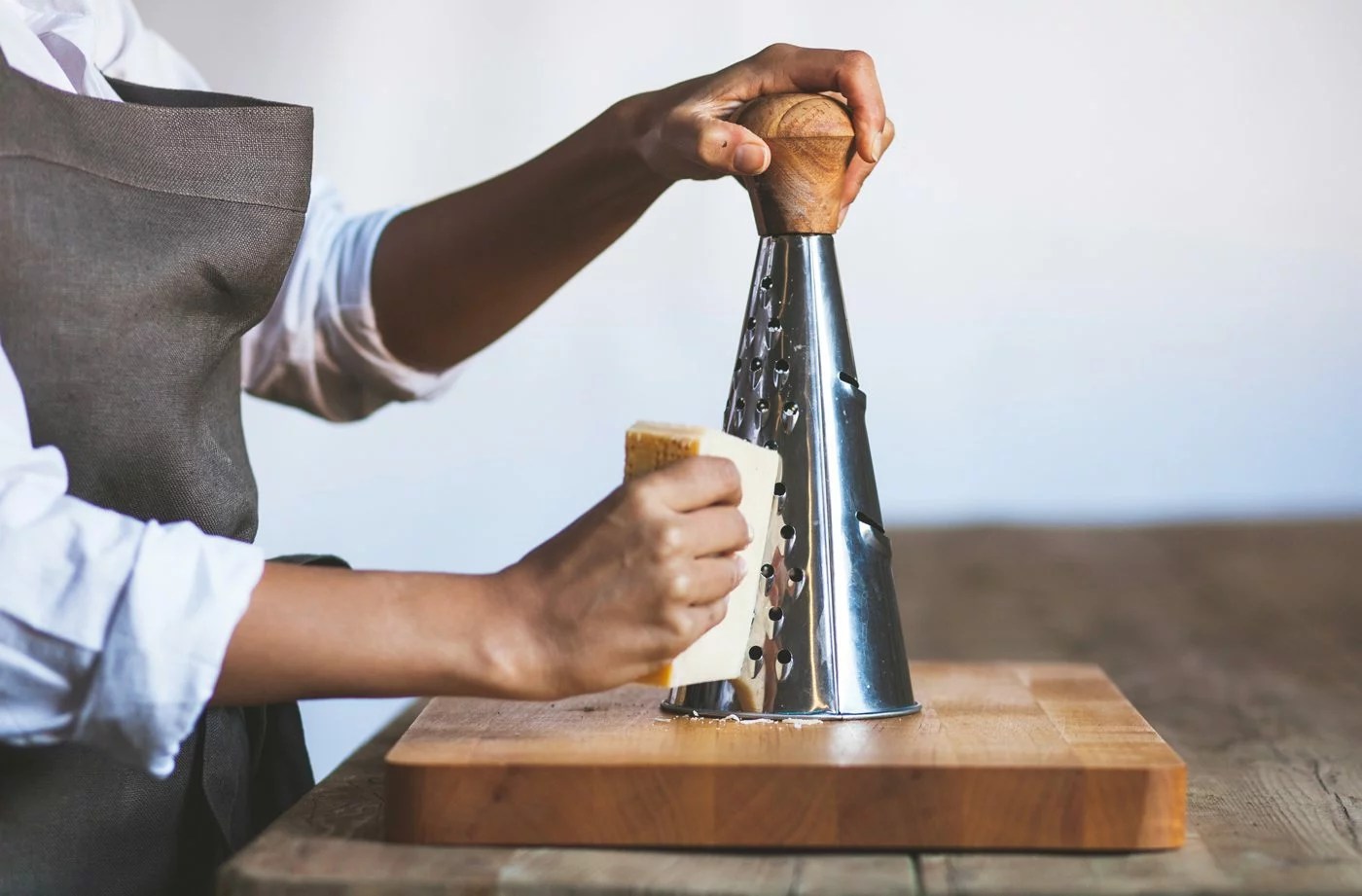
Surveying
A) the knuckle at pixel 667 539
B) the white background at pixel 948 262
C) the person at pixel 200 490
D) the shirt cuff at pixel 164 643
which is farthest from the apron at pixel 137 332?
the white background at pixel 948 262

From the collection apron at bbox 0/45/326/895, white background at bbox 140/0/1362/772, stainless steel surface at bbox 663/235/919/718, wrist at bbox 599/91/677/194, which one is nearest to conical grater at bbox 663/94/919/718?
stainless steel surface at bbox 663/235/919/718

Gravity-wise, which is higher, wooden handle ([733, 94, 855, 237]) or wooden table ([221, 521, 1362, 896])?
wooden handle ([733, 94, 855, 237])

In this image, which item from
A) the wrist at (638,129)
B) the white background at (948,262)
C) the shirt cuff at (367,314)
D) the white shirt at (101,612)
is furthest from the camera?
the white background at (948,262)

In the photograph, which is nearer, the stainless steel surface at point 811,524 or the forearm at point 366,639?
the forearm at point 366,639

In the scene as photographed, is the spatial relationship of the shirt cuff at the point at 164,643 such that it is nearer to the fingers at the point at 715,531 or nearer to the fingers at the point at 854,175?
the fingers at the point at 715,531

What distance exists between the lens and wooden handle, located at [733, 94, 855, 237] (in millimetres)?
690

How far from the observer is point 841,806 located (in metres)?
0.55

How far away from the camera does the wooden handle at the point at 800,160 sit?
2.27 ft

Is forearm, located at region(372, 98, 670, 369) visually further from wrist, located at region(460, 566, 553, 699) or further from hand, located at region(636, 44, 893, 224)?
wrist, located at region(460, 566, 553, 699)

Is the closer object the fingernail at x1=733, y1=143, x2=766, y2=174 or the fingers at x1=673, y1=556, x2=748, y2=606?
the fingers at x1=673, y1=556, x2=748, y2=606

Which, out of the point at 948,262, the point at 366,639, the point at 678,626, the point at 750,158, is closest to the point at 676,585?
the point at 678,626

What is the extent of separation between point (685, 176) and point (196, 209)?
29cm

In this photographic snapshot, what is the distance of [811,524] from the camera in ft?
2.29

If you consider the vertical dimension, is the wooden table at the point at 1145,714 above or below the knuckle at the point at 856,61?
below
